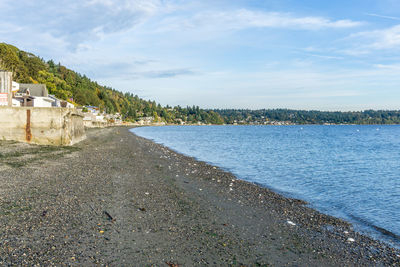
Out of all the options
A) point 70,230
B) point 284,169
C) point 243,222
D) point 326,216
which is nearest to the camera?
point 70,230

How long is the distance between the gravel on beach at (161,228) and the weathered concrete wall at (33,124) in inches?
614

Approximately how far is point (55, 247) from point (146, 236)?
7.45 feet

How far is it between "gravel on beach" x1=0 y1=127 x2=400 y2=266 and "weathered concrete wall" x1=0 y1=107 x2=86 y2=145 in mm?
15608

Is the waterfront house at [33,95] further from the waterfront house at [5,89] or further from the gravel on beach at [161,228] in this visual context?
the gravel on beach at [161,228]

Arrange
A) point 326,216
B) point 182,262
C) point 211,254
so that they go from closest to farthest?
point 182,262 → point 211,254 → point 326,216

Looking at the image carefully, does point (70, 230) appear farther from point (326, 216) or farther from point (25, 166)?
point (25, 166)

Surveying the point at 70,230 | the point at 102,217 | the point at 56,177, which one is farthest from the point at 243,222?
the point at 56,177

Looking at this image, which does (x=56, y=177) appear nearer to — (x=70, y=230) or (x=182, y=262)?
(x=70, y=230)

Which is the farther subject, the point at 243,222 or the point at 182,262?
the point at 243,222

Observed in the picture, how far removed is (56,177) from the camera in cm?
1445

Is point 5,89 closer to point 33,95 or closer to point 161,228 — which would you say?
point 161,228

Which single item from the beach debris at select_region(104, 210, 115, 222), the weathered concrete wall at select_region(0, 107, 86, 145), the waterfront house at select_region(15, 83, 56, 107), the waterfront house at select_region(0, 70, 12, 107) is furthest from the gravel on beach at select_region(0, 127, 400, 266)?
the waterfront house at select_region(15, 83, 56, 107)

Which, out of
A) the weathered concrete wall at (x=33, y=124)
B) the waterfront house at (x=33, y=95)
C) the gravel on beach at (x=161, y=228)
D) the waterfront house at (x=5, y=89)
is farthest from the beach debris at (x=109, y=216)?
the waterfront house at (x=33, y=95)

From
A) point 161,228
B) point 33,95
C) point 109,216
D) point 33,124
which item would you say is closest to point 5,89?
point 33,124
